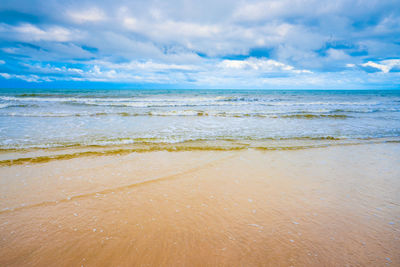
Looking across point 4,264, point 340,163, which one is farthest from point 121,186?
point 340,163

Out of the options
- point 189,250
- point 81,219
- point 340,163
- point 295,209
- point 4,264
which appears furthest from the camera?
point 340,163

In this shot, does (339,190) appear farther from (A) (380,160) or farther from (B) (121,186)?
(B) (121,186)

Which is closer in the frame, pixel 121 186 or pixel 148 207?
pixel 148 207

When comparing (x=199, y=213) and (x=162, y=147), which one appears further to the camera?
(x=162, y=147)

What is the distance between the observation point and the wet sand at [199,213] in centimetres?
239

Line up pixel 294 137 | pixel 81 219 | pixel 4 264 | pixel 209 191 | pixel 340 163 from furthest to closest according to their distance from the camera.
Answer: pixel 294 137 < pixel 340 163 < pixel 209 191 < pixel 81 219 < pixel 4 264

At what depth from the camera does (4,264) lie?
88.4 inches

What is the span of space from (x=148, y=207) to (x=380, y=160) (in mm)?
6380

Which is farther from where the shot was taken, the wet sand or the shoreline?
Answer: the shoreline

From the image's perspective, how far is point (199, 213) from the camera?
10.5 feet

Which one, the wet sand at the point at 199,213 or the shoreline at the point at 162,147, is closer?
the wet sand at the point at 199,213

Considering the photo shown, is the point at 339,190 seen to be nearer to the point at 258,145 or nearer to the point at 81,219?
the point at 258,145

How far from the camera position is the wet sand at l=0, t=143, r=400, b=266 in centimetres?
239

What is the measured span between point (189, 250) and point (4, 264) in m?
2.06
